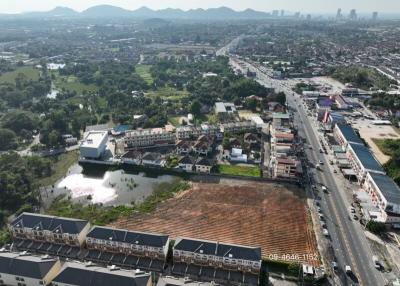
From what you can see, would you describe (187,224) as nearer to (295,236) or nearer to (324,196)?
(295,236)

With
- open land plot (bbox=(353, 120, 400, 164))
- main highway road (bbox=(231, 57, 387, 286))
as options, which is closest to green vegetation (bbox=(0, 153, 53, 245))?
main highway road (bbox=(231, 57, 387, 286))

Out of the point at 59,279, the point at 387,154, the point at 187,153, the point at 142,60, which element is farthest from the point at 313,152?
the point at 142,60

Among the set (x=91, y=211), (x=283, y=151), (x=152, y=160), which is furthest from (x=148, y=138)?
(x=283, y=151)

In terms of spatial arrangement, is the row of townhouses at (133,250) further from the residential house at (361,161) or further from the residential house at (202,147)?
the residential house at (361,161)

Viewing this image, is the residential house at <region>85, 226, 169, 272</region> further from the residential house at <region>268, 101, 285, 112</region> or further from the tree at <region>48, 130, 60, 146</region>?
the residential house at <region>268, 101, 285, 112</region>

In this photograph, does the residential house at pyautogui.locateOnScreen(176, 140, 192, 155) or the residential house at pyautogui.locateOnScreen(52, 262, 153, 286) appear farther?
the residential house at pyautogui.locateOnScreen(176, 140, 192, 155)

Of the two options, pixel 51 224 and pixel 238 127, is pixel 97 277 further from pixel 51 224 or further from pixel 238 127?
pixel 238 127

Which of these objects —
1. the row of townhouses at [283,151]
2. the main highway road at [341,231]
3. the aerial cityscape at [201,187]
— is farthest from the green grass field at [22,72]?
the main highway road at [341,231]
